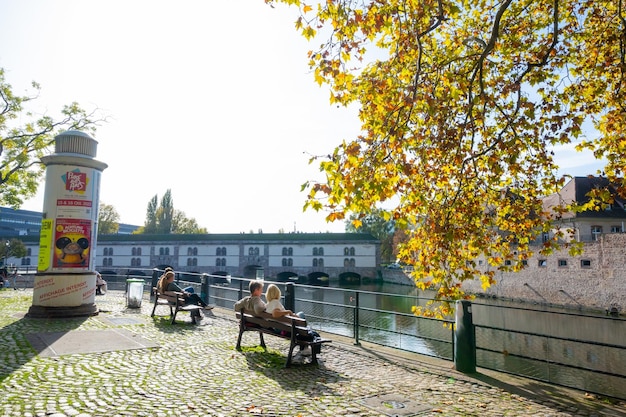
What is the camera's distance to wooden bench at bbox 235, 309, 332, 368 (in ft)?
21.6

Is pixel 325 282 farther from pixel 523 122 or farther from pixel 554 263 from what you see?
pixel 523 122

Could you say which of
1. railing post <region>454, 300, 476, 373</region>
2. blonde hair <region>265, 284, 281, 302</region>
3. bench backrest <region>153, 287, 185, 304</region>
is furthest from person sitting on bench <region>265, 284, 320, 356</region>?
bench backrest <region>153, 287, 185, 304</region>

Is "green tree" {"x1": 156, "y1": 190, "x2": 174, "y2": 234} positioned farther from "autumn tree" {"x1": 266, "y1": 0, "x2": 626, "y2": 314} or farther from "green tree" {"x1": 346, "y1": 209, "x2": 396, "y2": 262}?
"autumn tree" {"x1": 266, "y1": 0, "x2": 626, "y2": 314}

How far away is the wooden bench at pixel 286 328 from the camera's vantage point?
6587 mm

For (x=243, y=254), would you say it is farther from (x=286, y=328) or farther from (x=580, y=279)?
(x=286, y=328)

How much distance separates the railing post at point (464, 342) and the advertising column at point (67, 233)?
9.31m

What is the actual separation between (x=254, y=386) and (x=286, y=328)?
1.39 meters

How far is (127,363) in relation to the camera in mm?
6363

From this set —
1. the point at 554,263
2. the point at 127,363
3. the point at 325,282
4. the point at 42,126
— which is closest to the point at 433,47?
the point at 127,363

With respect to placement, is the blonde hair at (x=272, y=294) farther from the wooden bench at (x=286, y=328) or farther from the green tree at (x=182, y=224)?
the green tree at (x=182, y=224)

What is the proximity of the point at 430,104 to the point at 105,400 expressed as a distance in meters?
6.22

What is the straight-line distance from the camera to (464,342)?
662 centimetres

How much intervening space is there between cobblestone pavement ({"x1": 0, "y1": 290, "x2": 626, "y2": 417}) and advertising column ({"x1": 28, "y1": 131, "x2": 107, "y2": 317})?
2.83 meters

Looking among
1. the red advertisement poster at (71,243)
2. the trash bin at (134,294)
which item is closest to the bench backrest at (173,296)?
the red advertisement poster at (71,243)
